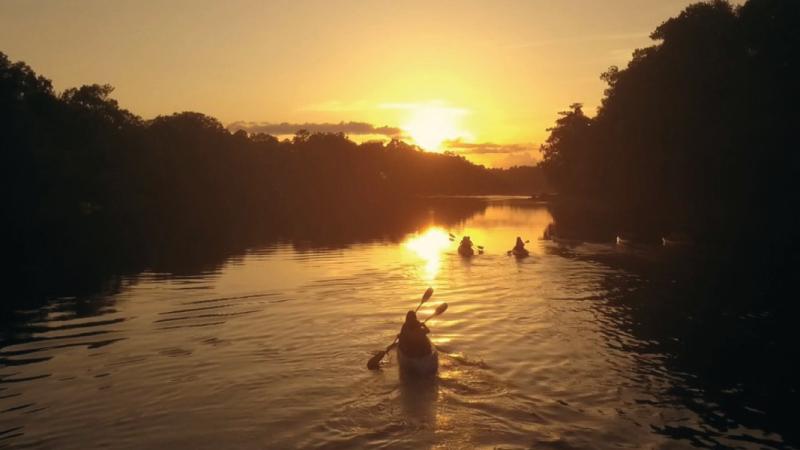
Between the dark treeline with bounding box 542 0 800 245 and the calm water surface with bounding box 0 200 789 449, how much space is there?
26674 mm

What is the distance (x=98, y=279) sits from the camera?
112 ft

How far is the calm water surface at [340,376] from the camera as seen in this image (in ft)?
41.8

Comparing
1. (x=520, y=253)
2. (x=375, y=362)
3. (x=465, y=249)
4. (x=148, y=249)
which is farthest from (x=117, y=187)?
(x=375, y=362)

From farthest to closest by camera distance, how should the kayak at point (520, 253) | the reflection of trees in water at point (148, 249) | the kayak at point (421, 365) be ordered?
the kayak at point (520, 253), the reflection of trees in water at point (148, 249), the kayak at point (421, 365)

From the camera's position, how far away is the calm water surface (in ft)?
41.8

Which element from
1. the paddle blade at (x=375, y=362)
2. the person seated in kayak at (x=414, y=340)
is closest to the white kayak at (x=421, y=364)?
the person seated in kayak at (x=414, y=340)

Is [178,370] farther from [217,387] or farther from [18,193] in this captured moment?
[18,193]

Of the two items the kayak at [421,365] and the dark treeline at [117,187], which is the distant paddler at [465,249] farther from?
the kayak at [421,365]

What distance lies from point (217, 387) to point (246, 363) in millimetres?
2139

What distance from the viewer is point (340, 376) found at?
54.5 feet

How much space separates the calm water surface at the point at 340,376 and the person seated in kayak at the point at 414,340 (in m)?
0.79

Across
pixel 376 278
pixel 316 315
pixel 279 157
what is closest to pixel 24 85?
pixel 376 278

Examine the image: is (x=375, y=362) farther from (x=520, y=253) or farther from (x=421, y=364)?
(x=520, y=253)

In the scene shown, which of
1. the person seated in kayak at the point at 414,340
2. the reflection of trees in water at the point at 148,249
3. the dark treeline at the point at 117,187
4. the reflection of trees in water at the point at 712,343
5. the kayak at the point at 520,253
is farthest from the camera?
the dark treeline at the point at 117,187
